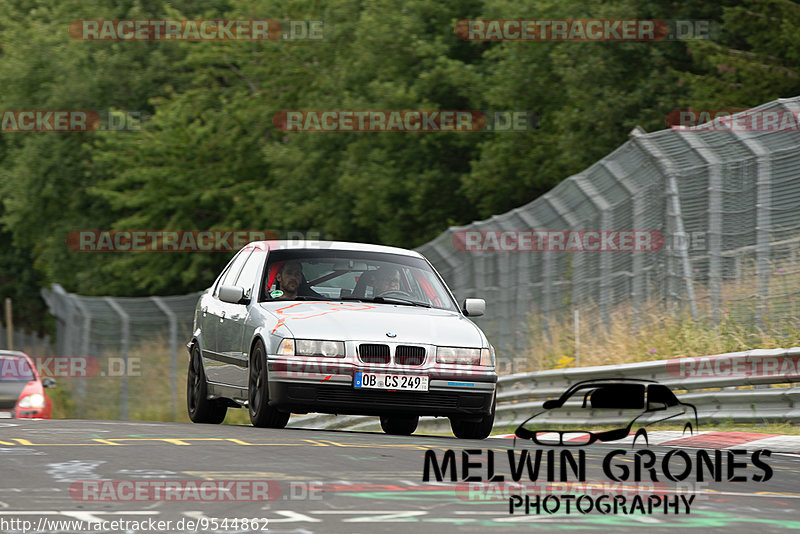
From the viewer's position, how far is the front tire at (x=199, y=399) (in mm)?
14750

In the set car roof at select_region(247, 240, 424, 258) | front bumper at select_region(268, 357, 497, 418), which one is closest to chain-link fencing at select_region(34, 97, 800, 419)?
car roof at select_region(247, 240, 424, 258)

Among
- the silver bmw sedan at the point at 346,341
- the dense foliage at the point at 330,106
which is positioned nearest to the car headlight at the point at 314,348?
the silver bmw sedan at the point at 346,341

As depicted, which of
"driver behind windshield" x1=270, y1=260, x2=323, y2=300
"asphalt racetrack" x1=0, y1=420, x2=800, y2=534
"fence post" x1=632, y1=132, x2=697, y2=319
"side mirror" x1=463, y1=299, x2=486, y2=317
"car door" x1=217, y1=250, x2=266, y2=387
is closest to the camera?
"asphalt racetrack" x1=0, y1=420, x2=800, y2=534

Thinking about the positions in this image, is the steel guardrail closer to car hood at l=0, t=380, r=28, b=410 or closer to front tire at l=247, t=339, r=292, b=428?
front tire at l=247, t=339, r=292, b=428

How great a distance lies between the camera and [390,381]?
12164 millimetres

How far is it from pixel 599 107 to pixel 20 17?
3486 centimetres

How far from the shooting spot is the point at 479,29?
3594cm

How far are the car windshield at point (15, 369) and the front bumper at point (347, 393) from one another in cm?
872

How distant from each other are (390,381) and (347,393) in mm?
355

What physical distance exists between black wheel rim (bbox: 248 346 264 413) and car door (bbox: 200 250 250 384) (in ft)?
2.69

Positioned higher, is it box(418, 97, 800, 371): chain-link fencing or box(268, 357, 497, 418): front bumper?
box(418, 97, 800, 371): chain-link fencing

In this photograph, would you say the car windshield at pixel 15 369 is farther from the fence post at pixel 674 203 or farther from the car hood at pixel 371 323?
the fence post at pixel 674 203

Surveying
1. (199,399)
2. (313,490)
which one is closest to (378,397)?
(199,399)

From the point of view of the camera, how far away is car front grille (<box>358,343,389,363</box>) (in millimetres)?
12164
